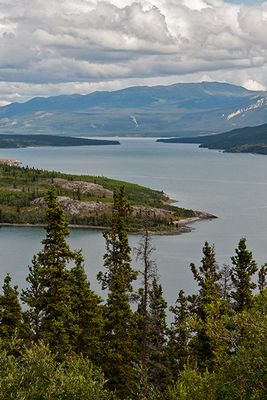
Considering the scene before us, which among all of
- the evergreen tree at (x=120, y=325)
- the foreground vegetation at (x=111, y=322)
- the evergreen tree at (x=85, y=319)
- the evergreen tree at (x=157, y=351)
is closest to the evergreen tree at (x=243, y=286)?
the foreground vegetation at (x=111, y=322)

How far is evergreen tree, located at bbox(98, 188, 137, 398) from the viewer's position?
49.4 m

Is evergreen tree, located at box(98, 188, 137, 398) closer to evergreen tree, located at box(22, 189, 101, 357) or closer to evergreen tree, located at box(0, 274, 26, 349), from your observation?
evergreen tree, located at box(22, 189, 101, 357)

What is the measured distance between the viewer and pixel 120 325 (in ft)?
166

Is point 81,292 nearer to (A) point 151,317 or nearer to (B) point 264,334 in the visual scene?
(A) point 151,317

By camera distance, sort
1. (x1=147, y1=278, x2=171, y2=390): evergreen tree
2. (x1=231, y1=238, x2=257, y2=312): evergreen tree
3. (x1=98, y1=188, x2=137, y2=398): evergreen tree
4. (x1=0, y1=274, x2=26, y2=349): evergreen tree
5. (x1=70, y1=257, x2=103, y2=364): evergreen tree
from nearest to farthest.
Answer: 1. (x1=0, y1=274, x2=26, y2=349): evergreen tree
2. (x1=98, y1=188, x2=137, y2=398): evergreen tree
3. (x1=147, y1=278, x2=171, y2=390): evergreen tree
4. (x1=70, y1=257, x2=103, y2=364): evergreen tree
5. (x1=231, y1=238, x2=257, y2=312): evergreen tree

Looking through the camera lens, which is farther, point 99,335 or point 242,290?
point 242,290

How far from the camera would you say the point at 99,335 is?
171 feet

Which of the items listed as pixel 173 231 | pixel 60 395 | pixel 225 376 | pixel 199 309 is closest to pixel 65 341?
pixel 199 309

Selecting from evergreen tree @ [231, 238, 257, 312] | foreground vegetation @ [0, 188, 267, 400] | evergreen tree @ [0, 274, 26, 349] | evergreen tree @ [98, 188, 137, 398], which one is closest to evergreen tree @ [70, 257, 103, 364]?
foreground vegetation @ [0, 188, 267, 400]

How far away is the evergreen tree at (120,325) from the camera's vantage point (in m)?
49.4

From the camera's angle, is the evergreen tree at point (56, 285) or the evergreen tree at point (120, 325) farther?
the evergreen tree at point (120, 325)

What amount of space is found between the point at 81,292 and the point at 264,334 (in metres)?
26.6

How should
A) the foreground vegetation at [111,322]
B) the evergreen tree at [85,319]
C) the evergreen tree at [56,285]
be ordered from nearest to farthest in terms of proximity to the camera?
the foreground vegetation at [111,322] < the evergreen tree at [56,285] < the evergreen tree at [85,319]

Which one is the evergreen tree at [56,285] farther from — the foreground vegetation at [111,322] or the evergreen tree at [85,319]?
the evergreen tree at [85,319]
